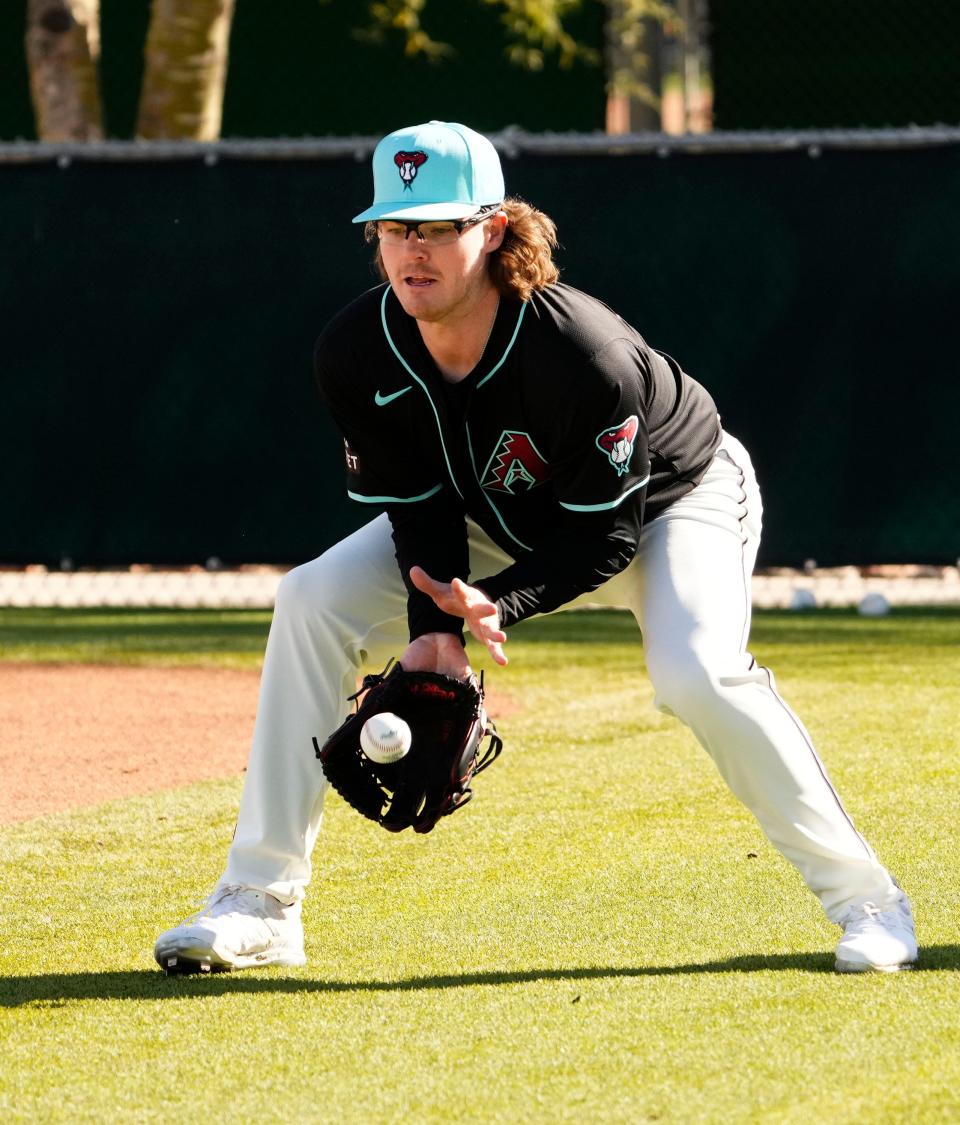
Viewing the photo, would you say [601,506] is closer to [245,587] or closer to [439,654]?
[439,654]

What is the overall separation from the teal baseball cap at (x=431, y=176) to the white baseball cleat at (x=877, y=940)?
1.58 meters

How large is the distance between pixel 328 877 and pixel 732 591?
4.53 ft

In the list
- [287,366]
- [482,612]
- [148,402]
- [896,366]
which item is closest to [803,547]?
[896,366]

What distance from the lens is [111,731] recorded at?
6.73 metres

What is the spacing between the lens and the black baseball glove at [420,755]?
153 inches

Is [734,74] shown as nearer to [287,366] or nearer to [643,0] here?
[643,0]

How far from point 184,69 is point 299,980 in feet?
31.5

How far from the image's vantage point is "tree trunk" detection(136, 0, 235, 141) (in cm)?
1220

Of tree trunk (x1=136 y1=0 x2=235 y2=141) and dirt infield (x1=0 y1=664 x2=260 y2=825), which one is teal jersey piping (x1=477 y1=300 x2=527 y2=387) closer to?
dirt infield (x1=0 y1=664 x2=260 y2=825)

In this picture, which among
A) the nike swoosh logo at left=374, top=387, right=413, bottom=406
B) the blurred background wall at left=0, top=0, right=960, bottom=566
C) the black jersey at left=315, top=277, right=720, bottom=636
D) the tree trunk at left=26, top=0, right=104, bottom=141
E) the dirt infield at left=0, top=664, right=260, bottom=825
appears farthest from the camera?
the tree trunk at left=26, top=0, right=104, bottom=141

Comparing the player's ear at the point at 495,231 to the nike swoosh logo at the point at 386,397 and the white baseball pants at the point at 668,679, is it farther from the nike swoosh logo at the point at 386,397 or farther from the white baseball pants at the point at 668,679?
the white baseball pants at the point at 668,679

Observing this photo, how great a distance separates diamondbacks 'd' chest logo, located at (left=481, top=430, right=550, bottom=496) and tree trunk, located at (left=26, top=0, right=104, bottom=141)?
922 cm

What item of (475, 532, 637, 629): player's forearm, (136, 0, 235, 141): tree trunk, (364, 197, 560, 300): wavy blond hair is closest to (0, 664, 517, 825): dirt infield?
(475, 532, 637, 629): player's forearm

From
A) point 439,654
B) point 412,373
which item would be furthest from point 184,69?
point 439,654
